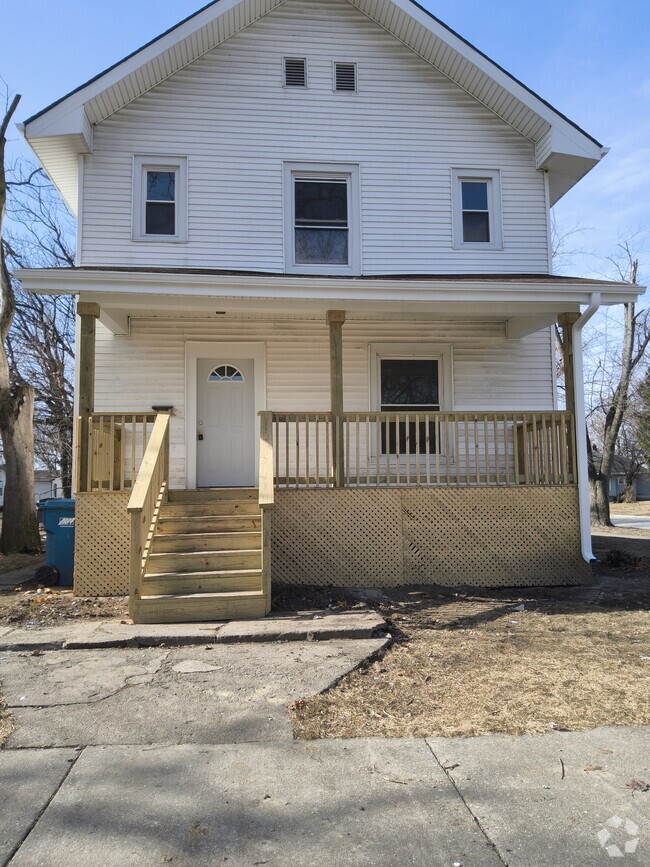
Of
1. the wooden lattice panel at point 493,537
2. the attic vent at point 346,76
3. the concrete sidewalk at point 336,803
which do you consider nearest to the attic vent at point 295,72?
the attic vent at point 346,76

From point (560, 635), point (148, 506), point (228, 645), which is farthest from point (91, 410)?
point (560, 635)

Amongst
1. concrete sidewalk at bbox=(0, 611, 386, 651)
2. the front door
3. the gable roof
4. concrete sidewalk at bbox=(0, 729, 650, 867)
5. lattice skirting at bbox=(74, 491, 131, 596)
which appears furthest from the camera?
the front door

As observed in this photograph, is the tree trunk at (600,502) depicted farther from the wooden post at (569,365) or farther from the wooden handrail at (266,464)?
the wooden handrail at (266,464)

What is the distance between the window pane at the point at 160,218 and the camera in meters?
9.84

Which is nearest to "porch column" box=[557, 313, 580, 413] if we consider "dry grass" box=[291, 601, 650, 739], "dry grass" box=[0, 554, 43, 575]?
"dry grass" box=[291, 601, 650, 739]

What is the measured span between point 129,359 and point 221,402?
4.86 feet

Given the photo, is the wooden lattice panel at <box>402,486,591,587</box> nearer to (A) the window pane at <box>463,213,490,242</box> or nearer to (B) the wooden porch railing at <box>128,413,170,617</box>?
(B) the wooden porch railing at <box>128,413,170,617</box>

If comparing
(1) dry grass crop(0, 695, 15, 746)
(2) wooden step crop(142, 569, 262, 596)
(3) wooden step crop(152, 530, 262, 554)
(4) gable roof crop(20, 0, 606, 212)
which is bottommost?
(1) dry grass crop(0, 695, 15, 746)

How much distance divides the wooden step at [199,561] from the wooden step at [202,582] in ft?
0.48

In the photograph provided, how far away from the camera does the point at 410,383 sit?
10.2 meters

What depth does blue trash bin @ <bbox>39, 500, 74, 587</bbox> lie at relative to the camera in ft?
26.8

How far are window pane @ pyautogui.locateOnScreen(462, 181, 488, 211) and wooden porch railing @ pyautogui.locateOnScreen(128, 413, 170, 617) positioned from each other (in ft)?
19.8

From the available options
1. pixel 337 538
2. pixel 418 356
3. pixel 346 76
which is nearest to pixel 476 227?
pixel 418 356

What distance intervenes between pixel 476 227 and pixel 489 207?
1.30 ft
